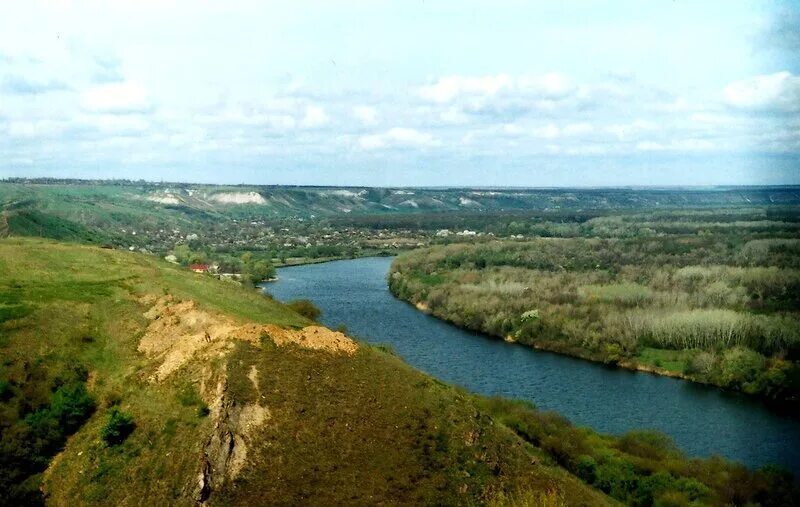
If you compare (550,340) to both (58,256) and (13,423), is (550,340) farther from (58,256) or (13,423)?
(13,423)

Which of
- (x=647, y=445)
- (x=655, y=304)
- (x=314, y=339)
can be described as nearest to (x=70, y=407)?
(x=314, y=339)

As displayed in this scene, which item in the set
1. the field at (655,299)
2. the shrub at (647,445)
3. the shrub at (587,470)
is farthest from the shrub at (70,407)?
the field at (655,299)

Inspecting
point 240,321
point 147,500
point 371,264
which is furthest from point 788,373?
point 371,264

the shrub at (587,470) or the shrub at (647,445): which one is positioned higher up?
the shrub at (587,470)

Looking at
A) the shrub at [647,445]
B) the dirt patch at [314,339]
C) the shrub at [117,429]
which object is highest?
the dirt patch at [314,339]

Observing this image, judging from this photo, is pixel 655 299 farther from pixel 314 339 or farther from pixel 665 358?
pixel 314 339

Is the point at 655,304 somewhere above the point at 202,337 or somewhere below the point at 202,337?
below

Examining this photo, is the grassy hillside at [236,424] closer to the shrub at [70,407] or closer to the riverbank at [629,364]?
the shrub at [70,407]

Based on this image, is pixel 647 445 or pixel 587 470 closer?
pixel 587 470
